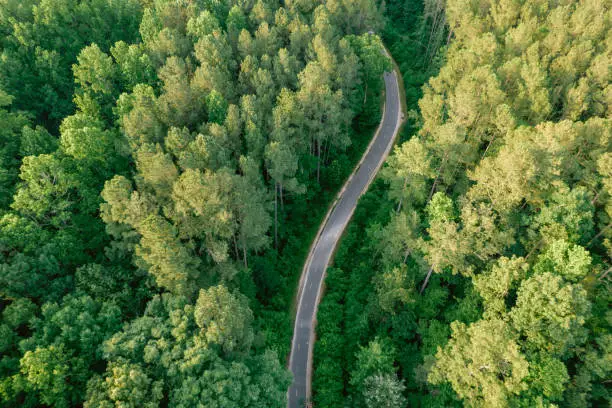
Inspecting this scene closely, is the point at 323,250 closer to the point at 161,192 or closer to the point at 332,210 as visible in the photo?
the point at 332,210

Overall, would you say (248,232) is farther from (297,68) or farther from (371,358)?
(297,68)

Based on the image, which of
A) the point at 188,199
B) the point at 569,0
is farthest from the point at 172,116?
the point at 569,0

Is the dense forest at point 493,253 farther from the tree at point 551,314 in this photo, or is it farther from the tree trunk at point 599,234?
the tree trunk at point 599,234

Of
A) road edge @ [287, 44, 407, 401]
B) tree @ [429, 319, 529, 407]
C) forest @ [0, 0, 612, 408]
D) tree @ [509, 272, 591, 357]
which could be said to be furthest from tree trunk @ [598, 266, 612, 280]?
road edge @ [287, 44, 407, 401]

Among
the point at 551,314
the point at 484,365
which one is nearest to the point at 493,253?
the point at 551,314

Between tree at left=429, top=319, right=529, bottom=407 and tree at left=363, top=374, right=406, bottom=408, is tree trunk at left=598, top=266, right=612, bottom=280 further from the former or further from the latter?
tree at left=363, top=374, right=406, bottom=408
